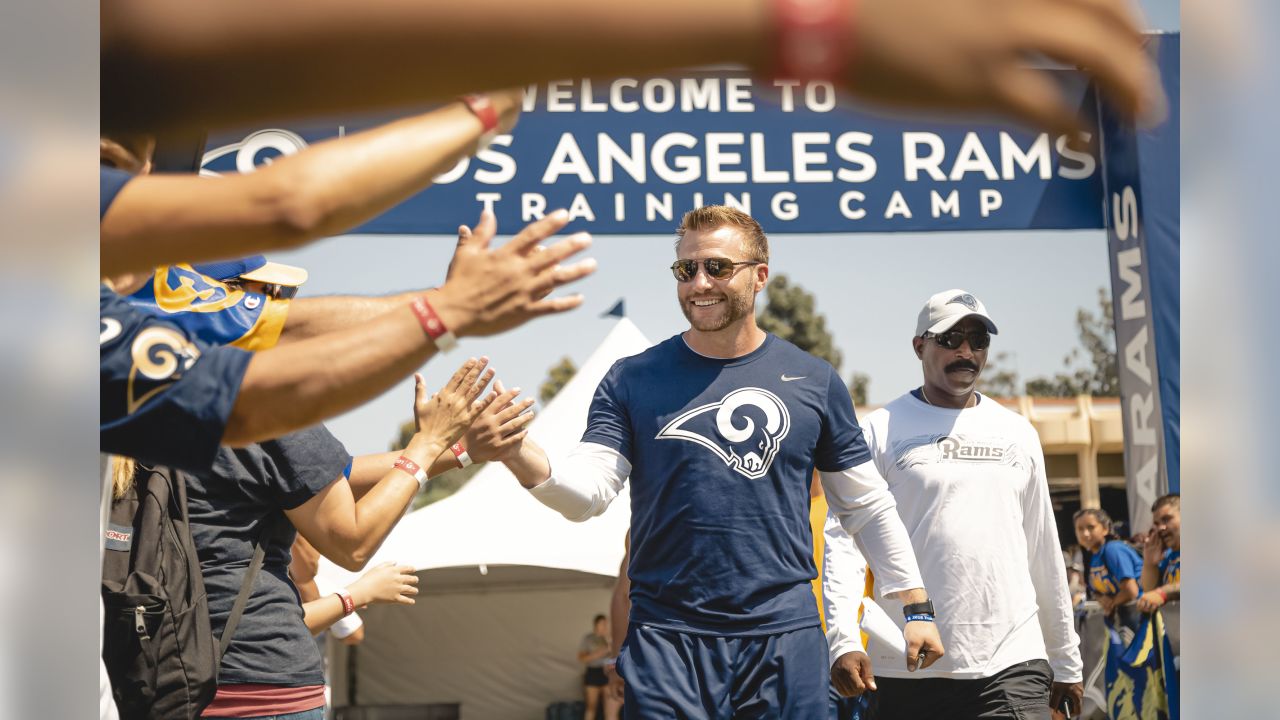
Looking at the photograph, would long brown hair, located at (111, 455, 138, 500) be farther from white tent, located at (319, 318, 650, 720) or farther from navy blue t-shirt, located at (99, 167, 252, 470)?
white tent, located at (319, 318, 650, 720)

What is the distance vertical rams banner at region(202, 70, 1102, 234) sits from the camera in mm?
1377

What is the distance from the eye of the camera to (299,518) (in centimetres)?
277

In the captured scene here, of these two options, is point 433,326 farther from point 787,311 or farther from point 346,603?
point 787,311

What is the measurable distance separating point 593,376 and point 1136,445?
5218 mm

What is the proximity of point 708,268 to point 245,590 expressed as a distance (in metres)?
1.37

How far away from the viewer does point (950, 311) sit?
436 cm

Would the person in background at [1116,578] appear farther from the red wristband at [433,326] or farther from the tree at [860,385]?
the tree at [860,385]

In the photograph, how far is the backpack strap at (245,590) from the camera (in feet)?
9.04

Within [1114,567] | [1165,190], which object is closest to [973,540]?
[1165,190]

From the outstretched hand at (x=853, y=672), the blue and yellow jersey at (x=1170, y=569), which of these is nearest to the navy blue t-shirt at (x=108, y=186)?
the outstretched hand at (x=853, y=672)

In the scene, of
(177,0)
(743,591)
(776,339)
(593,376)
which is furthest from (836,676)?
(593,376)

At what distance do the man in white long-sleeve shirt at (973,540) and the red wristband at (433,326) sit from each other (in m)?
2.70

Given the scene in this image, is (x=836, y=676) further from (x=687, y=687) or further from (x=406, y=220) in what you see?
Answer: (x=406, y=220)

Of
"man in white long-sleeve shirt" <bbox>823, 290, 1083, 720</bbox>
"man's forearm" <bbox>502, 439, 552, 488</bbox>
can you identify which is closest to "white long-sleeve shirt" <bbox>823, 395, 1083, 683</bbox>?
"man in white long-sleeve shirt" <bbox>823, 290, 1083, 720</bbox>
